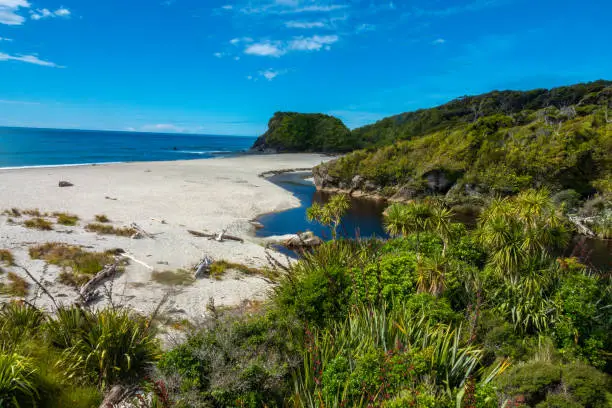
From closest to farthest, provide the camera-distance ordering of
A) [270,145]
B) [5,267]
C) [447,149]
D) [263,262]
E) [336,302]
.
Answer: [336,302], [5,267], [263,262], [447,149], [270,145]

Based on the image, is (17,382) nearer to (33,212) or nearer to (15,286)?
(15,286)

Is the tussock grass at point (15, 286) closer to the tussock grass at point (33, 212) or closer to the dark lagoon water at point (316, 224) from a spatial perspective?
the dark lagoon water at point (316, 224)

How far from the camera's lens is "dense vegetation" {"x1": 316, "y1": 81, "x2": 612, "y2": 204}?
29719 mm

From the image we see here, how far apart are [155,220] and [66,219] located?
5.45 m

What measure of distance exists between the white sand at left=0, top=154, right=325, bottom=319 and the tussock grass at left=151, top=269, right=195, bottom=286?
365 millimetres

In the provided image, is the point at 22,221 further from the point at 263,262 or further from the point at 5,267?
the point at 263,262

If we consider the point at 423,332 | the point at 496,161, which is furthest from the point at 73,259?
the point at 496,161

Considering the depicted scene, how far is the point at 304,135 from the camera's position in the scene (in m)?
124

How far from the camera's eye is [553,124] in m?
35.3

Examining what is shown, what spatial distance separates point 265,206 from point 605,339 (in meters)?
29.1

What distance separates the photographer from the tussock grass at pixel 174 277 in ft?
47.1

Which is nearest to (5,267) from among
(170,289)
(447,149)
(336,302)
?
(170,289)

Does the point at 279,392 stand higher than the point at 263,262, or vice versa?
the point at 279,392

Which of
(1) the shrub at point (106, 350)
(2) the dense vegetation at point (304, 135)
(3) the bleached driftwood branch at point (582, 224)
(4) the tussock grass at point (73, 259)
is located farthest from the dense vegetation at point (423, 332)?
(2) the dense vegetation at point (304, 135)
